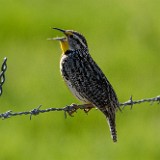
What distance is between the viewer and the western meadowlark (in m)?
11.8

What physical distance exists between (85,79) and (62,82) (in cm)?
486

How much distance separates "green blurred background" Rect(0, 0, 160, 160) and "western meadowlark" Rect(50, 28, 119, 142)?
7.24 feet

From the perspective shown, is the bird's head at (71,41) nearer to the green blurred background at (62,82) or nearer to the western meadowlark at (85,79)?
the western meadowlark at (85,79)

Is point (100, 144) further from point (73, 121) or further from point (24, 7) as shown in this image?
point (24, 7)

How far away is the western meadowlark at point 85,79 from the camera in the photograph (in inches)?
463

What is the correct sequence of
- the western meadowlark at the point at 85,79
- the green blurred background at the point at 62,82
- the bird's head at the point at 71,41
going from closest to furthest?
the western meadowlark at the point at 85,79, the bird's head at the point at 71,41, the green blurred background at the point at 62,82

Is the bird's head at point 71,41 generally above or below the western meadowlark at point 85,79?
above

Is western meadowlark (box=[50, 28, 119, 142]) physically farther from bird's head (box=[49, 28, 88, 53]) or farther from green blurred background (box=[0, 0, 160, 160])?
green blurred background (box=[0, 0, 160, 160])

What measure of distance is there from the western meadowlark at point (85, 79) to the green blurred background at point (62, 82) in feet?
7.24

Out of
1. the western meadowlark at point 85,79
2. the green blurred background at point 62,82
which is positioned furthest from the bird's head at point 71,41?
the green blurred background at point 62,82

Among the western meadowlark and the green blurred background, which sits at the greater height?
the green blurred background

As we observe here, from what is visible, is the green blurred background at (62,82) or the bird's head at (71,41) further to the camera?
the green blurred background at (62,82)

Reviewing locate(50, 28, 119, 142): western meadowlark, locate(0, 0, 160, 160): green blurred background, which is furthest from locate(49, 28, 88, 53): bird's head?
locate(0, 0, 160, 160): green blurred background

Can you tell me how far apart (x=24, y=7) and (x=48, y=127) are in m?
6.38
